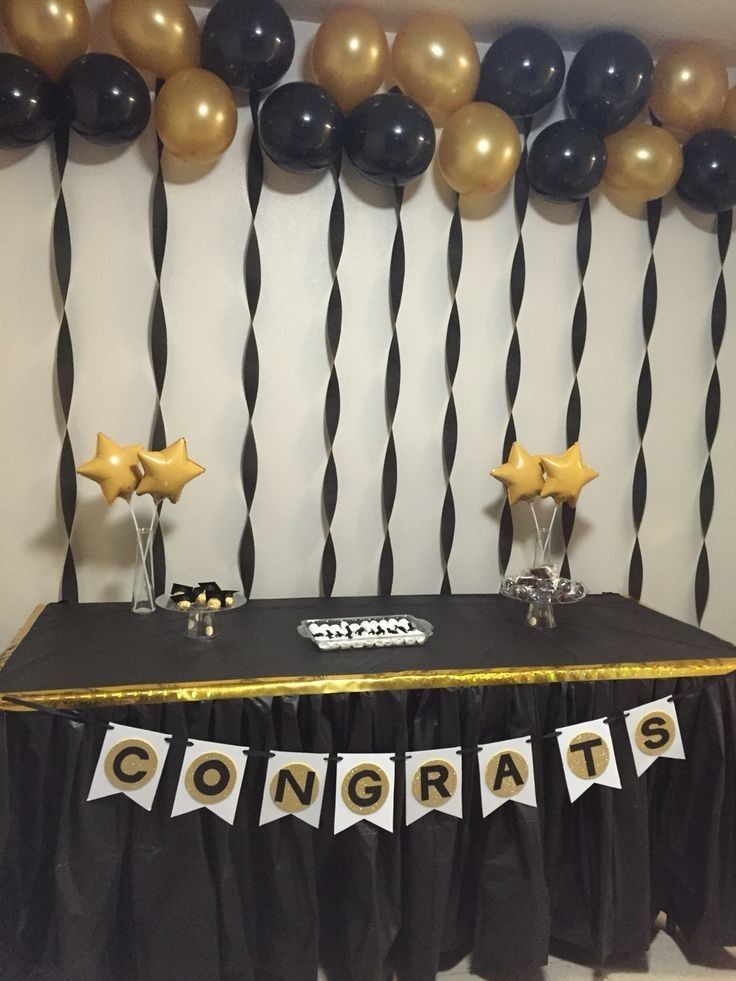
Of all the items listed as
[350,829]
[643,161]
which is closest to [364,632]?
[350,829]

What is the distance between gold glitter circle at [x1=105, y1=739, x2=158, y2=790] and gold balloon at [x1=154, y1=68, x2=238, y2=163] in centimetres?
127

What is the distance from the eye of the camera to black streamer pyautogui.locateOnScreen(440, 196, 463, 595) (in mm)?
1956

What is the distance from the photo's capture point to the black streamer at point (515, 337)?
1.96 m

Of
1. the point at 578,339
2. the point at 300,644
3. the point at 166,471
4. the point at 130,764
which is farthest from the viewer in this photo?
the point at 578,339

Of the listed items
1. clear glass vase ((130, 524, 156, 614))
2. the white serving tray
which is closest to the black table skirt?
the white serving tray

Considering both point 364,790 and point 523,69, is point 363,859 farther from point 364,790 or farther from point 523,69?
point 523,69

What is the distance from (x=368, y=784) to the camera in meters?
1.41

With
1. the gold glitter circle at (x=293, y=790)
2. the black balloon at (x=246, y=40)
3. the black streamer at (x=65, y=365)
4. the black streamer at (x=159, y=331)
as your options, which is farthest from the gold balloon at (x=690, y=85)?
the gold glitter circle at (x=293, y=790)

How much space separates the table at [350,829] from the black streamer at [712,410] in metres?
0.55

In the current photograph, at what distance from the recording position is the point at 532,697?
1483mm

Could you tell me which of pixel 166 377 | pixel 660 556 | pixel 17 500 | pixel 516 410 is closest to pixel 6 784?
pixel 17 500

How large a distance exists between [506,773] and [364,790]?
28 centimetres

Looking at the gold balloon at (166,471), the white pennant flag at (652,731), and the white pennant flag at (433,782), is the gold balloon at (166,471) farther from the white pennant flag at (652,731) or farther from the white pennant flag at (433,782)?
the white pennant flag at (652,731)

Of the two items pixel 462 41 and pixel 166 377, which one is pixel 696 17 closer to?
pixel 462 41
